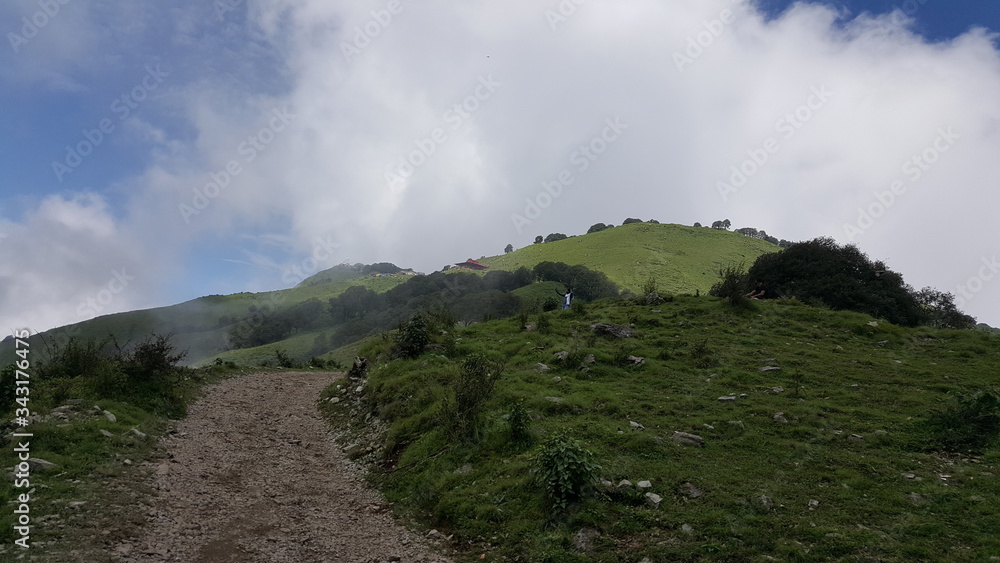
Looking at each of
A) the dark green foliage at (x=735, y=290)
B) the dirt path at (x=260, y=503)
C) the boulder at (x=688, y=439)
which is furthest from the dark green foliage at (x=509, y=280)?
the boulder at (x=688, y=439)

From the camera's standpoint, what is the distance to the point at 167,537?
689 cm

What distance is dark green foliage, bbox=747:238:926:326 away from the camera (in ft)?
90.9

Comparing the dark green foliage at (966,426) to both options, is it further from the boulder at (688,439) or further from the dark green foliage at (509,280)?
the dark green foliage at (509,280)

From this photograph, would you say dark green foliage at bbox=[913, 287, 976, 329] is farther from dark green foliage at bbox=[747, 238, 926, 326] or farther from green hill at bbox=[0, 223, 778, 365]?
green hill at bbox=[0, 223, 778, 365]

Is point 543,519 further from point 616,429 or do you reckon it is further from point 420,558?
point 616,429

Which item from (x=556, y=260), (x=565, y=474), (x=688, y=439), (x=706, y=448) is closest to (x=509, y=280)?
(x=556, y=260)

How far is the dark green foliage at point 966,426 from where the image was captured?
9289mm

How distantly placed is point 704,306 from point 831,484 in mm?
16066

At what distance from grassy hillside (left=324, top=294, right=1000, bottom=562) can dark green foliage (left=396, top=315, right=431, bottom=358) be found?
0.76 m

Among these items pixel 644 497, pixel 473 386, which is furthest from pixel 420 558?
pixel 473 386

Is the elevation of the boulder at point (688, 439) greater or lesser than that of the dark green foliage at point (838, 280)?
lesser

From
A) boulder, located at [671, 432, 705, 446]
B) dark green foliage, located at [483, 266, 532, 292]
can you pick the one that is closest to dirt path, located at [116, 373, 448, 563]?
boulder, located at [671, 432, 705, 446]

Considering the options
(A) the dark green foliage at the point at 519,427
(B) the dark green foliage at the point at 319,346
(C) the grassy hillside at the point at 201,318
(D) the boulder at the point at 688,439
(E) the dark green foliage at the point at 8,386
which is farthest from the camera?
(C) the grassy hillside at the point at 201,318

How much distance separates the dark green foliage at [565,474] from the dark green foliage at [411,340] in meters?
9.79
